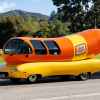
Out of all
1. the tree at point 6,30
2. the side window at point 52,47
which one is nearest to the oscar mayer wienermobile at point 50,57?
the side window at point 52,47

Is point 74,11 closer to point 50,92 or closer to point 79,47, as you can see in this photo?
point 79,47

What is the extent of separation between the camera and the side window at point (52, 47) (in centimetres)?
2211

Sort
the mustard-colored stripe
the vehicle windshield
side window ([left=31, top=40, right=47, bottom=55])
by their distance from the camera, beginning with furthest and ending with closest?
1. the mustard-colored stripe
2. side window ([left=31, top=40, right=47, bottom=55])
3. the vehicle windshield

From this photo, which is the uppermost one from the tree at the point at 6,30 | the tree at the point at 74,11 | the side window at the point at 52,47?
the side window at the point at 52,47

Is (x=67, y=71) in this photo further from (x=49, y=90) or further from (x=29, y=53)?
(x=49, y=90)

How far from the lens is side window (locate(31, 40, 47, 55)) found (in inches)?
854

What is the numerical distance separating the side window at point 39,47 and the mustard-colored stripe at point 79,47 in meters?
1.52

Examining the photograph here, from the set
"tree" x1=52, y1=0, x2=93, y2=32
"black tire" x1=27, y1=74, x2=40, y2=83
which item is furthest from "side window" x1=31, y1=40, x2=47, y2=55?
"tree" x1=52, y1=0, x2=93, y2=32

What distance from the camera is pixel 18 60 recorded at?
21.2 metres

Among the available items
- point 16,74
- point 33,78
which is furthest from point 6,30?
point 16,74

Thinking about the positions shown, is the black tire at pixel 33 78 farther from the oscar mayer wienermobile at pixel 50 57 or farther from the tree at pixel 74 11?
the tree at pixel 74 11

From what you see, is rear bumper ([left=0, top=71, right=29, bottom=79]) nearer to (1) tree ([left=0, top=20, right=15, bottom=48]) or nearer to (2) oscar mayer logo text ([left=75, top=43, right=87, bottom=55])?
(2) oscar mayer logo text ([left=75, top=43, right=87, bottom=55])

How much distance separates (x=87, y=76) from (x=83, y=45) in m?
1.30

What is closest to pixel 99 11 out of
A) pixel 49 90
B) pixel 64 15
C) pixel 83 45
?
pixel 64 15
